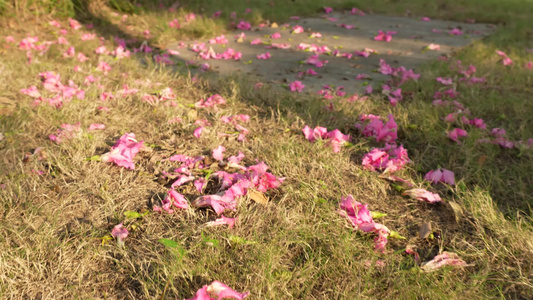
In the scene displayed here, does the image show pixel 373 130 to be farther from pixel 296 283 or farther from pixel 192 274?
pixel 192 274

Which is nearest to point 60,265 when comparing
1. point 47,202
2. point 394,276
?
point 47,202

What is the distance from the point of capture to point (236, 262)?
153 centimetres

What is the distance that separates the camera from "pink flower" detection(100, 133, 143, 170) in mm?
2184

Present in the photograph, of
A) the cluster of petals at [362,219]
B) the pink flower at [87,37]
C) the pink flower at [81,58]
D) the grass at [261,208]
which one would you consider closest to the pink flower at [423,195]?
the grass at [261,208]

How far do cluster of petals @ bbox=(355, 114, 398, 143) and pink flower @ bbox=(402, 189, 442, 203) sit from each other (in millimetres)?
628

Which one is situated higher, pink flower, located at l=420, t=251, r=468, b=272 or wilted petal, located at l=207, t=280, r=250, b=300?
wilted petal, located at l=207, t=280, r=250, b=300

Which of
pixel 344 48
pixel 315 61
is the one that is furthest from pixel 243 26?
pixel 315 61

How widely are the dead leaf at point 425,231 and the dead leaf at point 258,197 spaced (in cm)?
73

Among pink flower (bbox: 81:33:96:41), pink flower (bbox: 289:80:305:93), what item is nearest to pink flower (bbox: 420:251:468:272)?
pink flower (bbox: 289:80:305:93)

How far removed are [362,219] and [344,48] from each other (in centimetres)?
395

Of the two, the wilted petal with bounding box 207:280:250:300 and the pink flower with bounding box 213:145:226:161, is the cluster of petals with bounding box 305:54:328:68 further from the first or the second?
the wilted petal with bounding box 207:280:250:300

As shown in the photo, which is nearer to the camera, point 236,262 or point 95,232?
point 236,262

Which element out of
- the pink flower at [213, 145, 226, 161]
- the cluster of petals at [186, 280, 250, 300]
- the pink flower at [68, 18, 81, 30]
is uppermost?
the cluster of petals at [186, 280, 250, 300]

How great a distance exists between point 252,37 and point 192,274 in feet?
15.8
